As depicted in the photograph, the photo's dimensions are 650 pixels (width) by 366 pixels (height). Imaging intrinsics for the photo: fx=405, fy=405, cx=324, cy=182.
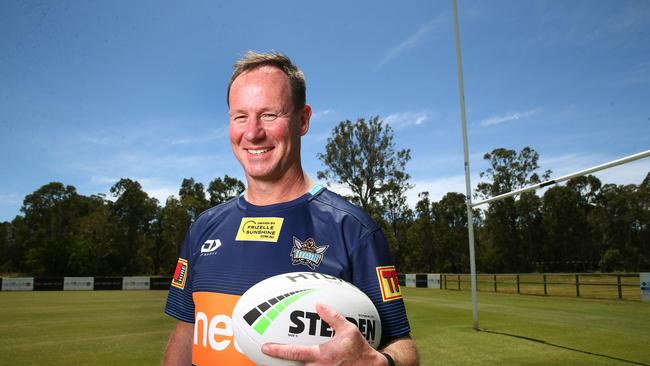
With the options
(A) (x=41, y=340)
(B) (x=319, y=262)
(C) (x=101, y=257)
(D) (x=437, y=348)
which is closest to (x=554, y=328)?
(D) (x=437, y=348)

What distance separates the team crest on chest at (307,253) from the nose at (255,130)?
55 cm

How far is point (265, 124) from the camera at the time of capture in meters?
2.05

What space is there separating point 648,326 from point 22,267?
286ft

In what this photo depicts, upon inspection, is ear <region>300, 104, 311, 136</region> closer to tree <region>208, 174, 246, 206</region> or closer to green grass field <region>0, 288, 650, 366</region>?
green grass field <region>0, 288, 650, 366</region>

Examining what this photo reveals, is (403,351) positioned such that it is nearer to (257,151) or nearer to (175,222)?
(257,151)

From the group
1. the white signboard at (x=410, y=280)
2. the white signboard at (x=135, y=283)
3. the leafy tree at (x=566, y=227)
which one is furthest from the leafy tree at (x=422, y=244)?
the white signboard at (x=135, y=283)

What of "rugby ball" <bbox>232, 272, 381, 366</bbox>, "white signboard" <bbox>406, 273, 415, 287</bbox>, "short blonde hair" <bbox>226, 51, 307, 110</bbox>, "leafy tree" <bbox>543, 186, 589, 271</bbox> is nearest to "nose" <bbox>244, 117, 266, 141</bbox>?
"short blonde hair" <bbox>226, 51, 307, 110</bbox>

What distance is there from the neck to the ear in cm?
21

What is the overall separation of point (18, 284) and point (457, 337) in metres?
37.2

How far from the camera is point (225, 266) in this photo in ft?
6.89

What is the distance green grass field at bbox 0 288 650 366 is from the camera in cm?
757

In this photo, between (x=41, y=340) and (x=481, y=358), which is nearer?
(x=481, y=358)

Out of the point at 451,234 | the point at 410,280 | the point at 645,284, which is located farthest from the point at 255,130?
the point at 451,234

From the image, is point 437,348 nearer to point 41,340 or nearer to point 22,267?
point 41,340
